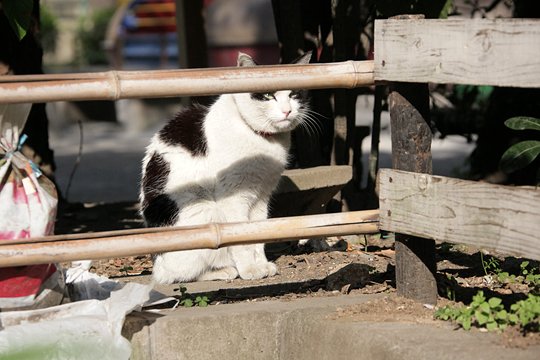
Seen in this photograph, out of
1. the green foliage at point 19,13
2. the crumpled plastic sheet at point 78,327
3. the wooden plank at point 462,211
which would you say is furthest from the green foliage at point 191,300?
the green foliage at point 19,13

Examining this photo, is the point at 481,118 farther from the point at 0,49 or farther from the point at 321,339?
the point at 321,339

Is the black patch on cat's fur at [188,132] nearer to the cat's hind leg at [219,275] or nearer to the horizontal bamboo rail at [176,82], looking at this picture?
the cat's hind leg at [219,275]

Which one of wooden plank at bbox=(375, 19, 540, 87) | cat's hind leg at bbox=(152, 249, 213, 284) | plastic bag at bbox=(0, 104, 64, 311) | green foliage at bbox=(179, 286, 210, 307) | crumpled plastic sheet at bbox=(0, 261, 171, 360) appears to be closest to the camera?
wooden plank at bbox=(375, 19, 540, 87)

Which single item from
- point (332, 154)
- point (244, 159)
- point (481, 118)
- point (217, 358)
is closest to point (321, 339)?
point (217, 358)

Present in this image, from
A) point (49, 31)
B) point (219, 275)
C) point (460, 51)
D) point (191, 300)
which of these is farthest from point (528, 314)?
point (49, 31)

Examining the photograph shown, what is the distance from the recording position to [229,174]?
433 cm

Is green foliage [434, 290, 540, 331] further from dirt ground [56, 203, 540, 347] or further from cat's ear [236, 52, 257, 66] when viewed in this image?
cat's ear [236, 52, 257, 66]

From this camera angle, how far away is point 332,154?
5395mm

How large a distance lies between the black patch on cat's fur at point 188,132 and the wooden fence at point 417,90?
111cm

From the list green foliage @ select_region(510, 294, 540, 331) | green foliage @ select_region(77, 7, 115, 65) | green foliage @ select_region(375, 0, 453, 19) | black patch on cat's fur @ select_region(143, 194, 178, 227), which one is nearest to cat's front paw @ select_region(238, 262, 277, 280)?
Answer: black patch on cat's fur @ select_region(143, 194, 178, 227)

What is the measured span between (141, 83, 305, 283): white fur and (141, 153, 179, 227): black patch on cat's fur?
34mm

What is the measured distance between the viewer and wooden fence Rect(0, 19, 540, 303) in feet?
9.59

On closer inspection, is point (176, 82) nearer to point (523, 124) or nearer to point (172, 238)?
point (172, 238)

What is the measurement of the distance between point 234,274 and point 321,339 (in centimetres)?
110
